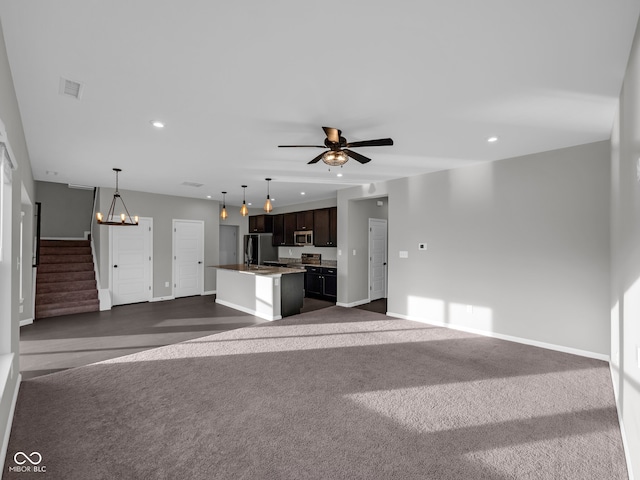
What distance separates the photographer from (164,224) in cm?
744

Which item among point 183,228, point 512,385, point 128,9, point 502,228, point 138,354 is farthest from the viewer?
point 183,228

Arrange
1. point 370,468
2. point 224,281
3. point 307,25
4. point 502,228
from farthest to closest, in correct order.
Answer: point 224,281 → point 502,228 → point 370,468 → point 307,25

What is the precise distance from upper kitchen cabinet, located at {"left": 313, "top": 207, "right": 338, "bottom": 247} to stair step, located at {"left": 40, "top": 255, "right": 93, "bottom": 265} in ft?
17.6

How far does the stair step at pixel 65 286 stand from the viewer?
20.0ft

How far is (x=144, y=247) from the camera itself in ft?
23.5

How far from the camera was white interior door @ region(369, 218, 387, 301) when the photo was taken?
284 inches

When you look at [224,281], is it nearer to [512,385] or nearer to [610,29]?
[512,385]

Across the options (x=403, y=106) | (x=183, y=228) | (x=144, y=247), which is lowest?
(x=144, y=247)

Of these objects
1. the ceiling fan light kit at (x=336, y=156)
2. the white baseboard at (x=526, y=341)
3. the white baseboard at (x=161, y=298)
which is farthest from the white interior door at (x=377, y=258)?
the white baseboard at (x=161, y=298)

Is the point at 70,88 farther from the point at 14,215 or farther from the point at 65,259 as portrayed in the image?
the point at 65,259

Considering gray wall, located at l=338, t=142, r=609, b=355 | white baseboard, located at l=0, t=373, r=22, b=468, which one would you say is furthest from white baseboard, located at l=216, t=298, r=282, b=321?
white baseboard, located at l=0, t=373, r=22, b=468

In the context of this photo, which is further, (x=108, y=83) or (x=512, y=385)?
(x=512, y=385)

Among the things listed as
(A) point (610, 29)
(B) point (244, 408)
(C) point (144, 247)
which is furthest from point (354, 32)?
(C) point (144, 247)

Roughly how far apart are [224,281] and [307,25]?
597 cm
